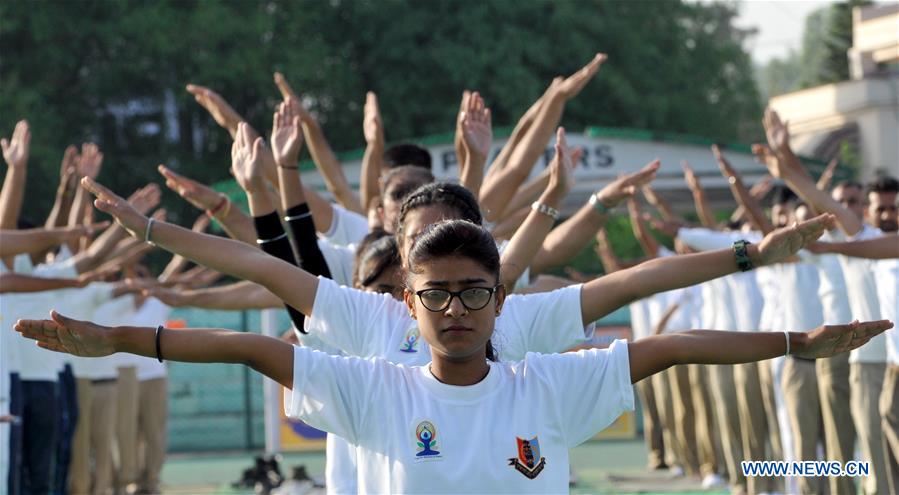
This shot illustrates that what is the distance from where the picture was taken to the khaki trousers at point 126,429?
42.4 feet

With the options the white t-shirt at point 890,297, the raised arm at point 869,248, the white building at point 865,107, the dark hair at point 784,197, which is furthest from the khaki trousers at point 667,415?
the white building at point 865,107

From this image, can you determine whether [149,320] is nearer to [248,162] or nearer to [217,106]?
[217,106]

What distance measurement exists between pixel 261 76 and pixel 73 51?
3.38m

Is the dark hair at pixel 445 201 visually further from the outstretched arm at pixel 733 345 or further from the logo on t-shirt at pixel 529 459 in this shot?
the logo on t-shirt at pixel 529 459

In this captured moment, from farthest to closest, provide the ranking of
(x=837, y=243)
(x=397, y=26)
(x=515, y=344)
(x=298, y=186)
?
(x=397, y=26), (x=837, y=243), (x=298, y=186), (x=515, y=344)

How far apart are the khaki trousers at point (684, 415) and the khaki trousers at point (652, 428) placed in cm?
87

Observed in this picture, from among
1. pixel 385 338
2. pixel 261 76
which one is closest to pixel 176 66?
pixel 261 76

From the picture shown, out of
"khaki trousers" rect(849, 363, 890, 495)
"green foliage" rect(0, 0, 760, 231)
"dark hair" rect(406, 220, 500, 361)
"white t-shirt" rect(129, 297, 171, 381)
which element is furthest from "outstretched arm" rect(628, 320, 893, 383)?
"green foliage" rect(0, 0, 760, 231)

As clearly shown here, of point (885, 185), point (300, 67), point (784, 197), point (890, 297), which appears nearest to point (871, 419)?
point (890, 297)

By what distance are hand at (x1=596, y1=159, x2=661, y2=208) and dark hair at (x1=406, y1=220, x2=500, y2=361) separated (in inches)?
66.3

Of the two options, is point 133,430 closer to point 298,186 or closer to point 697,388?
point 697,388

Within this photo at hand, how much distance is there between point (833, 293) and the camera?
938cm

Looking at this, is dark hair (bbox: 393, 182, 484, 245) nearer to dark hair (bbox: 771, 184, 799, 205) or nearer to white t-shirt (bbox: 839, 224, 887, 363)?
white t-shirt (bbox: 839, 224, 887, 363)

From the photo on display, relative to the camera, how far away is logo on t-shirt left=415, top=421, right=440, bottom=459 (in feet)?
12.6
